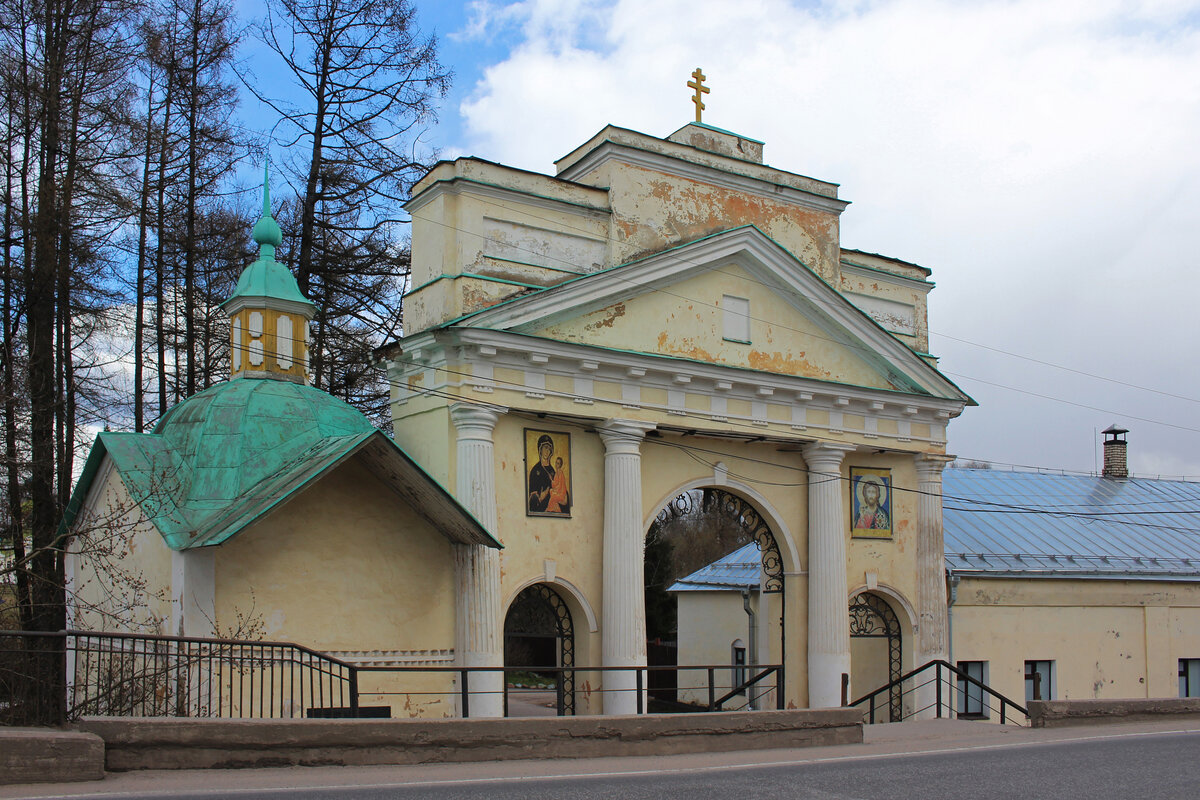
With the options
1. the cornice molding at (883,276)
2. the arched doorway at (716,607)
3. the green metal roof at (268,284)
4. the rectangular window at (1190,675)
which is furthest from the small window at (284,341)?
the rectangular window at (1190,675)

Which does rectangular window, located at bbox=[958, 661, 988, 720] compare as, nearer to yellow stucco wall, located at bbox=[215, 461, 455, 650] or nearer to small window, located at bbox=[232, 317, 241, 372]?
yellow stucco wall, located at bbox=[215, 461, 455, 650]

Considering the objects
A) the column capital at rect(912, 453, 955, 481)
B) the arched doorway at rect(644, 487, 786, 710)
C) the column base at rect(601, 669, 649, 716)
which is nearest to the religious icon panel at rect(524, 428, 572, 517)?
the arched doorway at rect(644, 487, 786, 710)

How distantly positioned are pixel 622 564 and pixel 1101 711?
22.3ft

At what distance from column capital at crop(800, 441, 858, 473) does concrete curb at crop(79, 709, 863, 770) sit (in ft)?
22.4

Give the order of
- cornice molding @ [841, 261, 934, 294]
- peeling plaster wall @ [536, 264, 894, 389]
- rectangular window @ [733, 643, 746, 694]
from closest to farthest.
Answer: peeling plaster wall @ [536, 264, 894, 389]
cornice molding @ [841, 261, 934, 294]
rectangular window @ [733, 643, 746, 694]

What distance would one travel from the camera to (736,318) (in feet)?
59.0

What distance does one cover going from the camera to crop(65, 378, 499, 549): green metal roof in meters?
12.9

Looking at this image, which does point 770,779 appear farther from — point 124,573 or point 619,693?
point 124,573

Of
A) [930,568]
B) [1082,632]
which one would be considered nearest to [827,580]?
[930,568]

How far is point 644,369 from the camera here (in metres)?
16.5

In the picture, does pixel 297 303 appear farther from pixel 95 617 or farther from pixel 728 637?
pixel 728 637

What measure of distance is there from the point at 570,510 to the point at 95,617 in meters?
6.37

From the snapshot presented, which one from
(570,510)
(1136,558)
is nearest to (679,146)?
(570,510)

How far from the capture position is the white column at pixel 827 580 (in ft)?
60.0
